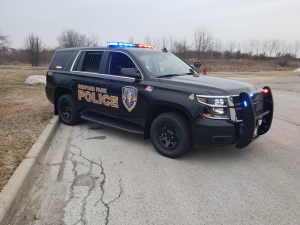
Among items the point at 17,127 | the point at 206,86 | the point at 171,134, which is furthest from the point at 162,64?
the point at 17,127

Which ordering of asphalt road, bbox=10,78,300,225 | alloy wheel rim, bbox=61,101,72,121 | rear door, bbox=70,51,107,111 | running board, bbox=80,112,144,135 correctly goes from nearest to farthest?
asphalt road, bbox=10,78,300,225 → running board, bbox=80,112,144,135 → rear door, bbox=70,51,107,111 → alloy wheel rim, bbox=61,101,72,121

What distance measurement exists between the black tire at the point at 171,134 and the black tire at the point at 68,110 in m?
2.36

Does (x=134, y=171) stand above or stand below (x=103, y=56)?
below

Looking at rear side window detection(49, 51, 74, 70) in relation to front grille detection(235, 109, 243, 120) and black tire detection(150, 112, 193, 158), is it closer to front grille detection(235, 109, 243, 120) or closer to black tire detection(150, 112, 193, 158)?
black tire detection(150, 112, 193, 158)

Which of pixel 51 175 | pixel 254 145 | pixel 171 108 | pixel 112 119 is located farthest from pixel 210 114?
pixel 51 175

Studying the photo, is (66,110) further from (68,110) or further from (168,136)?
(168,136)

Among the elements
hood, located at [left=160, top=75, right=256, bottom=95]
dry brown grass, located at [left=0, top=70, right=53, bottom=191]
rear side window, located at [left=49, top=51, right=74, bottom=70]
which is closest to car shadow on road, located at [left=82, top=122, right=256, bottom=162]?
hood, located at [left=160, top=75, right=256, bottom=95]

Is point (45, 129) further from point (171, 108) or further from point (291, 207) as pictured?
point (291, 207)

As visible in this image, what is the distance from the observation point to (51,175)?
378cm

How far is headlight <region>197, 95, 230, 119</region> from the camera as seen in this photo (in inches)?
150

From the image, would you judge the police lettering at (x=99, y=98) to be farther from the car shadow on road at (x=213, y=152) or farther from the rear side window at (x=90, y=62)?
the car shadow on road at (x=213, y=152)

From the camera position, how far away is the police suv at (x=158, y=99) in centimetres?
383

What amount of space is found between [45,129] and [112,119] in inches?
61.6

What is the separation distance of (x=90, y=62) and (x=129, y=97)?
158 cm
